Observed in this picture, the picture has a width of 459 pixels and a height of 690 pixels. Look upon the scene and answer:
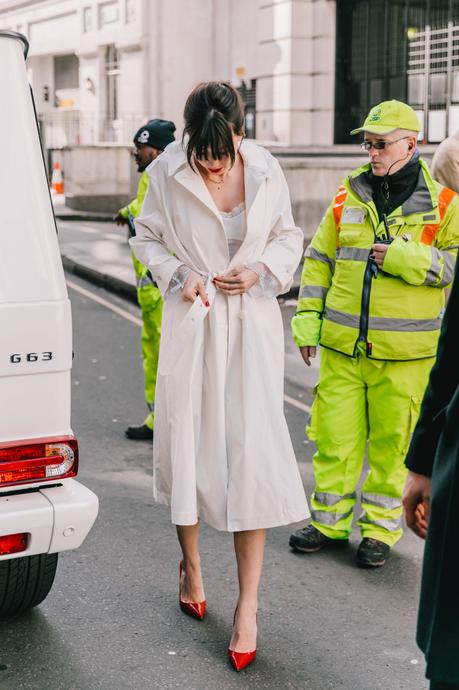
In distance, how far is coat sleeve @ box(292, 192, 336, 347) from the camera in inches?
197

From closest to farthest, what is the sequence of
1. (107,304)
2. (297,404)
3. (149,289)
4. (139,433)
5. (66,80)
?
(149,289) → (139,433) → (297,404) → (107,304) → (66,80)

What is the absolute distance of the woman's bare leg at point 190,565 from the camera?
4.23 meters

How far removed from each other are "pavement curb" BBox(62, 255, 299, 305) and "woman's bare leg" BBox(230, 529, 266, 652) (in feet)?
28.3

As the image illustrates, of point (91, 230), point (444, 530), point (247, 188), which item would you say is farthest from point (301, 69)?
point (444, 530)

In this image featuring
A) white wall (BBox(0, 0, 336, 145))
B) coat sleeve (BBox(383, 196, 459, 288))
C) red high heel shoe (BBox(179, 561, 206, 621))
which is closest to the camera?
red high heel shoe (BBox(179, 561, 206, 621))

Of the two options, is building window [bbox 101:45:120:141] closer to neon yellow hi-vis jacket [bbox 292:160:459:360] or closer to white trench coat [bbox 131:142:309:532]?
neon yellow hi-vis jacket [bbox 292:160:459:360]

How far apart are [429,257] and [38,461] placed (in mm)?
2011

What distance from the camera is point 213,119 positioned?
3904mm

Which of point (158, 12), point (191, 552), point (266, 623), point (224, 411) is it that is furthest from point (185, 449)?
point (158, 12)

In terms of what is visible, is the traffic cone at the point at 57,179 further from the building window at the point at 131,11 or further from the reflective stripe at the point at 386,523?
the reflective stripe at the point at 386,523

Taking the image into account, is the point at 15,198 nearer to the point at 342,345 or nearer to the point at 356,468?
the point at 342,345

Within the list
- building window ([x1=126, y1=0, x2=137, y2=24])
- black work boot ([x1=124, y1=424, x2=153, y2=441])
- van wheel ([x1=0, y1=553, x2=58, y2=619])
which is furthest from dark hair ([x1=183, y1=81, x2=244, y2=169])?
building window ([x1=126, y1=0, x2=137, y2=24])

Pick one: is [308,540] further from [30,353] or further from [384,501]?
[30,353]

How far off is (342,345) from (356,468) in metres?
0.61
